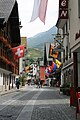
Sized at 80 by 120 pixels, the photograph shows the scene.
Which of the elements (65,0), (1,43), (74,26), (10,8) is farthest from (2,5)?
(74,26)

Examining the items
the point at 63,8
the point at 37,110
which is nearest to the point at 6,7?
the point at 63,8

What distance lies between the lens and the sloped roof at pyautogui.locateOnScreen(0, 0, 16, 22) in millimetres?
53287

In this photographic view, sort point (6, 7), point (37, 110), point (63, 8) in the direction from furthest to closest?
point (6, 7) → point (63, 8) → point (37, 110)

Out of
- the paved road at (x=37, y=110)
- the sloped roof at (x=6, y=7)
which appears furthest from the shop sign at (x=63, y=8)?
the sloped roof at (x=6, y=7)

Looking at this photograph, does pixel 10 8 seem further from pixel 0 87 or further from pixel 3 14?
pixel 0 87

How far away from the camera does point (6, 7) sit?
2189 inches

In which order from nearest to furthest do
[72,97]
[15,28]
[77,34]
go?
[77,34], [72,97], [15,28]

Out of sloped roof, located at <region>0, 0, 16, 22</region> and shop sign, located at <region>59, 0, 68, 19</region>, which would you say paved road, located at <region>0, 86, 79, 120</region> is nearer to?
shop sign, located at <region>59, 0, 68, 19</region>

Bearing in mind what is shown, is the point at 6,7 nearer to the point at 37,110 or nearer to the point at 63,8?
the point at 63,8

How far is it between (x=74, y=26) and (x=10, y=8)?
35.5 meters

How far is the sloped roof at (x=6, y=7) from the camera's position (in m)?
53.3

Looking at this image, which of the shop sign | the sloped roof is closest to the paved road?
the shop sign

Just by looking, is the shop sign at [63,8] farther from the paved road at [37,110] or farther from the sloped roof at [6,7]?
the sloped roof at [6,7]

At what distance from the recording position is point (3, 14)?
53562mm
